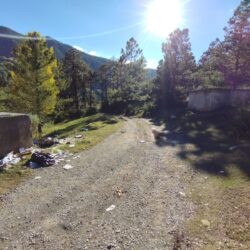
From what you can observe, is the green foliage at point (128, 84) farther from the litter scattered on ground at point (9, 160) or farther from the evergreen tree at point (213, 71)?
the litter scattered on ground at point (9, 160)

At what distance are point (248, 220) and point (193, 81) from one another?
1530 inches

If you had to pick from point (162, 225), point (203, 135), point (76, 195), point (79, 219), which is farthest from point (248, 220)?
point (203, 135)

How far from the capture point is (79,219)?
8.04m

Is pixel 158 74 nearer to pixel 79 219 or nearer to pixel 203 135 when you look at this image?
pixel 203 135

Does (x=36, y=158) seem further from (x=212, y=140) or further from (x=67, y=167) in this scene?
(x=212, y=140)

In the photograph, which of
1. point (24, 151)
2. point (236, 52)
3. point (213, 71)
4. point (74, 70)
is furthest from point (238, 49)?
point (74, 70)

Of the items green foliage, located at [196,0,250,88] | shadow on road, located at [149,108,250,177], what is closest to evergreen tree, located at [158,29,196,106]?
green foliage, located at [196,0,250,88]

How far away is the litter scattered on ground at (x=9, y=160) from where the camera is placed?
12.5 meters

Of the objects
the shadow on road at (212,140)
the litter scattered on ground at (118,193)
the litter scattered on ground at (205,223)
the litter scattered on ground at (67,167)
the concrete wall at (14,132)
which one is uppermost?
the concrete wall at (14,132)

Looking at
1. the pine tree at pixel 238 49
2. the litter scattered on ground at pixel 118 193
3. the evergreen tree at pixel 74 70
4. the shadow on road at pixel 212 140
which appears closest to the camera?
the litter scattered on ground at pixel 118 193

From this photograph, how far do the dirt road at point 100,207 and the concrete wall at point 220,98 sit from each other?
695 inches

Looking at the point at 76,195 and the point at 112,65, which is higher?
the point at 112,65

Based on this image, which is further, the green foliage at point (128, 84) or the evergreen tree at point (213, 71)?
the green foliage at point (128, 84)

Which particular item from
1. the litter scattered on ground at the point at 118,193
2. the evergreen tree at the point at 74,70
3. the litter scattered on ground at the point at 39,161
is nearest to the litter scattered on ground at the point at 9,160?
the litter scattered on ground at the point at 39,161
